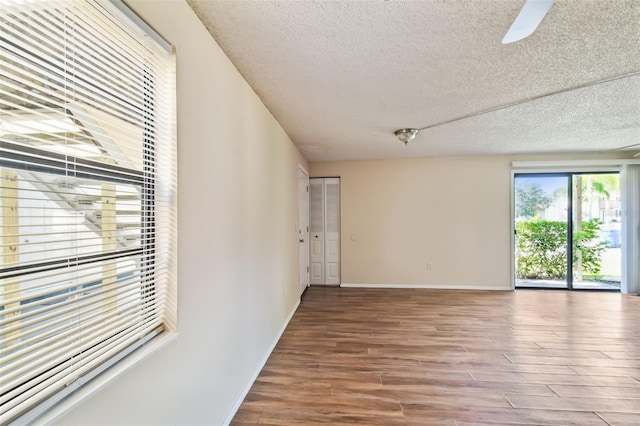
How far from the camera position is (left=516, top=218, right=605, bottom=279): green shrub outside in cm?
458

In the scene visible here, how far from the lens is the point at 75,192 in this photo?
32.6 inches

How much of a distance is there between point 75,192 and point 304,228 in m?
3.99

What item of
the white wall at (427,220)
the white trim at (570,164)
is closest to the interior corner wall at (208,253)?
the white wall at (427,220)

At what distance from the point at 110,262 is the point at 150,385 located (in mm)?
541

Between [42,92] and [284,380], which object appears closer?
[42,92]

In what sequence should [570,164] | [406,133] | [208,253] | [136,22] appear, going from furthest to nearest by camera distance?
[570,164], [406,133], [208,253], [136,22]

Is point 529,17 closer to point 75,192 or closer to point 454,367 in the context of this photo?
point 75,192

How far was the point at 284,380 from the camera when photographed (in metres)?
2.21

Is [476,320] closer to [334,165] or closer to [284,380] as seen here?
[284,380]

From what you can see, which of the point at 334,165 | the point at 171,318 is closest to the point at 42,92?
the point at 171,318

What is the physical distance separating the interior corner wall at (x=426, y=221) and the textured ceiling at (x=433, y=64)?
1.57 meters

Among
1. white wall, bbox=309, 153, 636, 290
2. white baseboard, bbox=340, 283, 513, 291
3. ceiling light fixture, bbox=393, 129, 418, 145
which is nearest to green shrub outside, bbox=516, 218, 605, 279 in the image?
white wall, bbox=309, 153, 636, 290

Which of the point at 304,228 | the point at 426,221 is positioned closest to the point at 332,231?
the point at 304,228

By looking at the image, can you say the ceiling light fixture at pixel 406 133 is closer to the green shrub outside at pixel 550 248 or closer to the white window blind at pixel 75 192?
the white window blind at pixel 75 192
